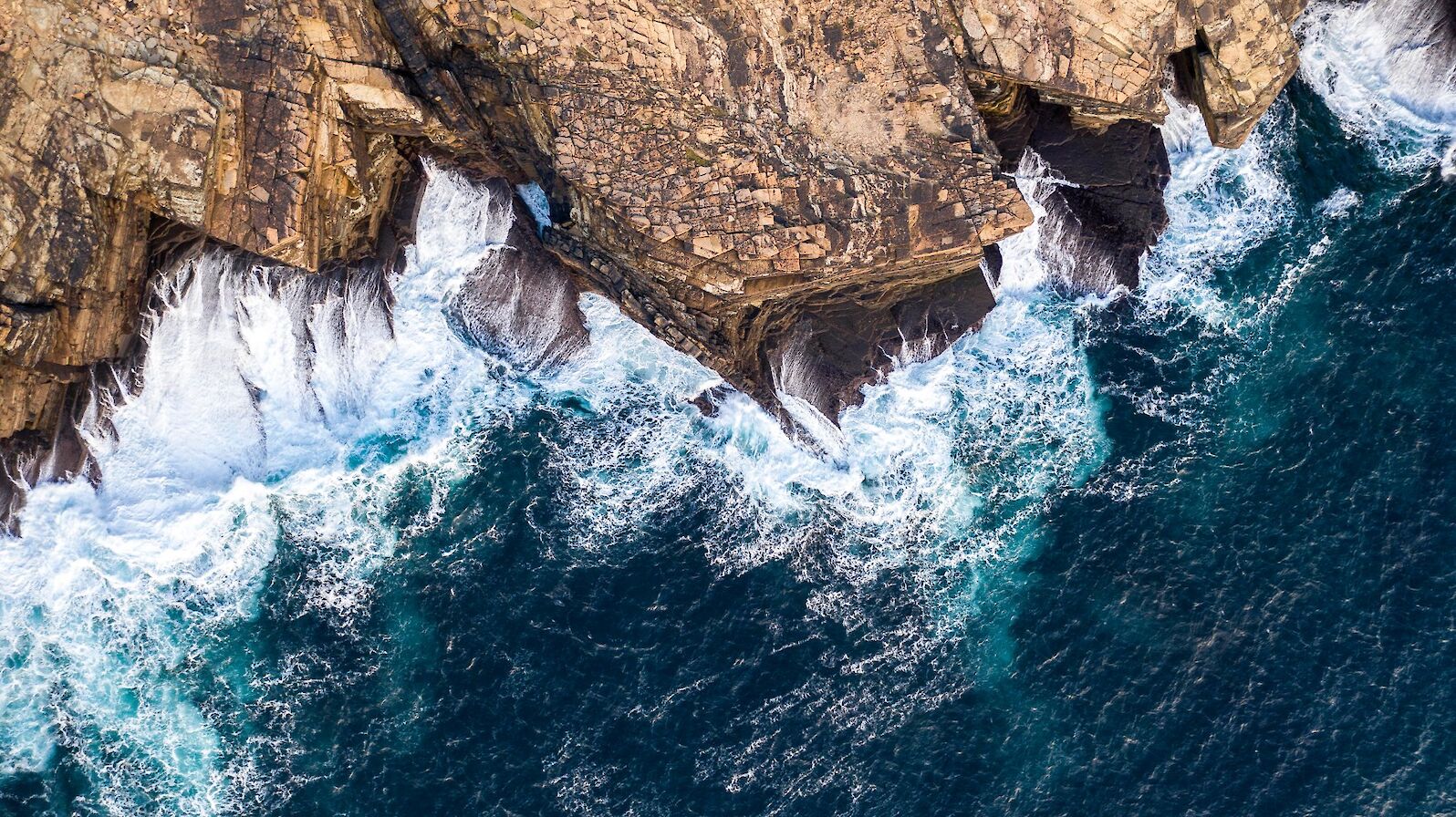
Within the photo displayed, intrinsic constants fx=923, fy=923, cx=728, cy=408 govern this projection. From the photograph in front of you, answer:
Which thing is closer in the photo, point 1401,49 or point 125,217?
point 125,217

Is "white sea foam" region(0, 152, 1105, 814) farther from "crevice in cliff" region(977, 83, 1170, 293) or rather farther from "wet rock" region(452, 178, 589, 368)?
"crevice in cliff" region(977, 83, 1170, 293)

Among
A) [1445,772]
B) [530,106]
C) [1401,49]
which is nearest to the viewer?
[530,106]

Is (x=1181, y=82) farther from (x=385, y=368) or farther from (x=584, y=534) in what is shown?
(x=385, y=368)

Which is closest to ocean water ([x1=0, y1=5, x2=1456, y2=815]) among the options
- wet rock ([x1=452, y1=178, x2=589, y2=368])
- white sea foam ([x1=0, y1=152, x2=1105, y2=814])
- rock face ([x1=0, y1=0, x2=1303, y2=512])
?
white sea foam ([x1=0, y1=152, x2=1105, y2=814])

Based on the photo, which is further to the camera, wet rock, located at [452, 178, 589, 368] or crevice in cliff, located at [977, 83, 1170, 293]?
wet rock, located at [452, 178, 589, 368]

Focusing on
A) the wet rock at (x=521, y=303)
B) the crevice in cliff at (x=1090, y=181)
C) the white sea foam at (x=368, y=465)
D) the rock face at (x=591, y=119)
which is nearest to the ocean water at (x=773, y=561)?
the white sea foam at (x=368, y=465)

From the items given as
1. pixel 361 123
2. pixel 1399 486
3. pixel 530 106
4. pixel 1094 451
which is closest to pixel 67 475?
pixel 361 123

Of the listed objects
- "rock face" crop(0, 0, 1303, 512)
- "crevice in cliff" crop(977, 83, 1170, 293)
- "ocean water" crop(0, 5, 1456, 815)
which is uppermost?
"rock face" crop(0, 0, 1303, 512)
